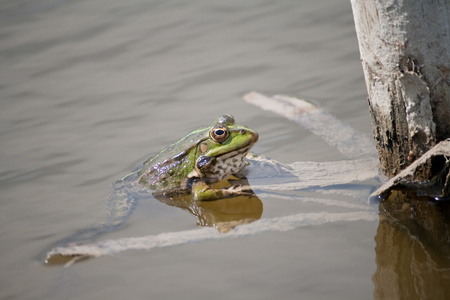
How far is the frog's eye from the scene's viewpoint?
450cm

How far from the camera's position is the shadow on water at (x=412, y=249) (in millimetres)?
3002

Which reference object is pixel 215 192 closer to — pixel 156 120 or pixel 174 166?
pixel 174 166

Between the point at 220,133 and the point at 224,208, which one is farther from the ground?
the point at 220,133

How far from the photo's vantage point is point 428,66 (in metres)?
3.34

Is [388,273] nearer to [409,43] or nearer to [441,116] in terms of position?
[441,116]

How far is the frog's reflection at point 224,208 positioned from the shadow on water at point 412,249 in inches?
44.0

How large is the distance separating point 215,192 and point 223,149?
42 centimetres

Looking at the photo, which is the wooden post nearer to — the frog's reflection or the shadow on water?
the shadow on water

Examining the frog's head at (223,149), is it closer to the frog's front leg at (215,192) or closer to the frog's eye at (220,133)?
the frog's eye at (220,133)

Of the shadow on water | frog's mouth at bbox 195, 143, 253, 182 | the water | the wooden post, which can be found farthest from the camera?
frog's mouth at bbox 195, 143, 253, 182

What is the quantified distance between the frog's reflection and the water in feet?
0.35

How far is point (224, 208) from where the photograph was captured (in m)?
4.43

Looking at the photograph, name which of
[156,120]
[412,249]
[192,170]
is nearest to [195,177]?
[192,170]

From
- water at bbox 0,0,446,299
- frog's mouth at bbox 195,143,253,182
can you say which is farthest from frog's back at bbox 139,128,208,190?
water at bbox 0,0,446,299
